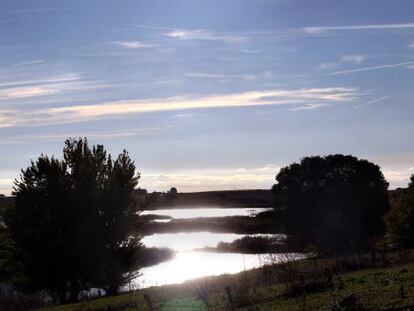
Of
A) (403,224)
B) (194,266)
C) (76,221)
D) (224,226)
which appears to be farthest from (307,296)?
(224,226)

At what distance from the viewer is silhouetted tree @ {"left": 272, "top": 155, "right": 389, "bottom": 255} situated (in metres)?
69.1

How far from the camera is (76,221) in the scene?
39938 mm

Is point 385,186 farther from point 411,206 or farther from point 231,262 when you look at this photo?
point 231,262

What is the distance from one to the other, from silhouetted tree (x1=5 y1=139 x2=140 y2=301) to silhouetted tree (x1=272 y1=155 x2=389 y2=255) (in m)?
32.2

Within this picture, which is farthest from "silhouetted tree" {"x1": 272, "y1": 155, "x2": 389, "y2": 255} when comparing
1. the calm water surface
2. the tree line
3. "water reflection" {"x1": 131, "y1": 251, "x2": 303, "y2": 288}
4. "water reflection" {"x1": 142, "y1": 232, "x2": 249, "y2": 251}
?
the tree line

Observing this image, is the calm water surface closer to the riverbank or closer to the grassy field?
the riverbank

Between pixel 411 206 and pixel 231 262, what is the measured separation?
18.0 m

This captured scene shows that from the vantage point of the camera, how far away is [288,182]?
73.3 m

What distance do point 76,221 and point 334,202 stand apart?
127ft

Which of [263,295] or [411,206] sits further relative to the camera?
[411,206]

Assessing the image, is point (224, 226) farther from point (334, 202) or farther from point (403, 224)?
point (403, 224)

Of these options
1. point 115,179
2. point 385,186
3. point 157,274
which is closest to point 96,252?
point 115,179

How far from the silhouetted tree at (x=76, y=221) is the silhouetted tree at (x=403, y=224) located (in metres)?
24.0

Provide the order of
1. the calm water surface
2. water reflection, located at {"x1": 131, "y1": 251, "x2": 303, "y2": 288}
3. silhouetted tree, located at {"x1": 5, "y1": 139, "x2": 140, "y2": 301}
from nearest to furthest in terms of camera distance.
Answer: silhouetted tree, located at {"x1": 5, "y1": 139, "x2": 140, "y2": 301} < the calm water surface < water reflection, located at {"x1": 131, "y1": 251, "x2": 303, "y2": 288}
